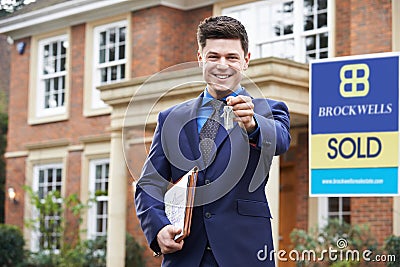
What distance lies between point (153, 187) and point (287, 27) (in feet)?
37.7

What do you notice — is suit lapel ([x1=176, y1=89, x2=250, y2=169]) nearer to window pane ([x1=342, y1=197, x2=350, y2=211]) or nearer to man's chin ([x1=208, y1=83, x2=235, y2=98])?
man's chin ([x1=208, y1=83, x2=235, y2=98])

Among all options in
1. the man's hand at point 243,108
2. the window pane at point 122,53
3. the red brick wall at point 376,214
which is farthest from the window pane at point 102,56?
the man's hand at point 243,108

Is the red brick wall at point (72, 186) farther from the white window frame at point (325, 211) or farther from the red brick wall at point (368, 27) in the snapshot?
the red brick wall at point (368, 27)

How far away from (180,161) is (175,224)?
0.23 m

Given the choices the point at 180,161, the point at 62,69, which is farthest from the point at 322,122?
the point at 62,69

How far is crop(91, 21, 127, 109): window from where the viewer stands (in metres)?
17.1

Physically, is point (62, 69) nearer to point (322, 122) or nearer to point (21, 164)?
point (21, 164)

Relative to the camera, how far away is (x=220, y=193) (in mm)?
3047

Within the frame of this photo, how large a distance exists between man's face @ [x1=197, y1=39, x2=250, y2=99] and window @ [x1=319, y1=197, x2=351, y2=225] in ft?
A: 34.6

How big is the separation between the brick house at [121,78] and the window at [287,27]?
0.02 metres

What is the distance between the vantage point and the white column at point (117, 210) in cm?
1405

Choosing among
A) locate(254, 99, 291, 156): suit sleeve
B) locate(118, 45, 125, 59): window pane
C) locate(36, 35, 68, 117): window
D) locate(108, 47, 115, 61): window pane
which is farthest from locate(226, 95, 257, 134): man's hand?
locate(36, 35, 68, 117): window

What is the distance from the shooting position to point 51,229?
57.1 ft

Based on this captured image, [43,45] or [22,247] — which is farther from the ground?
[43,45]
